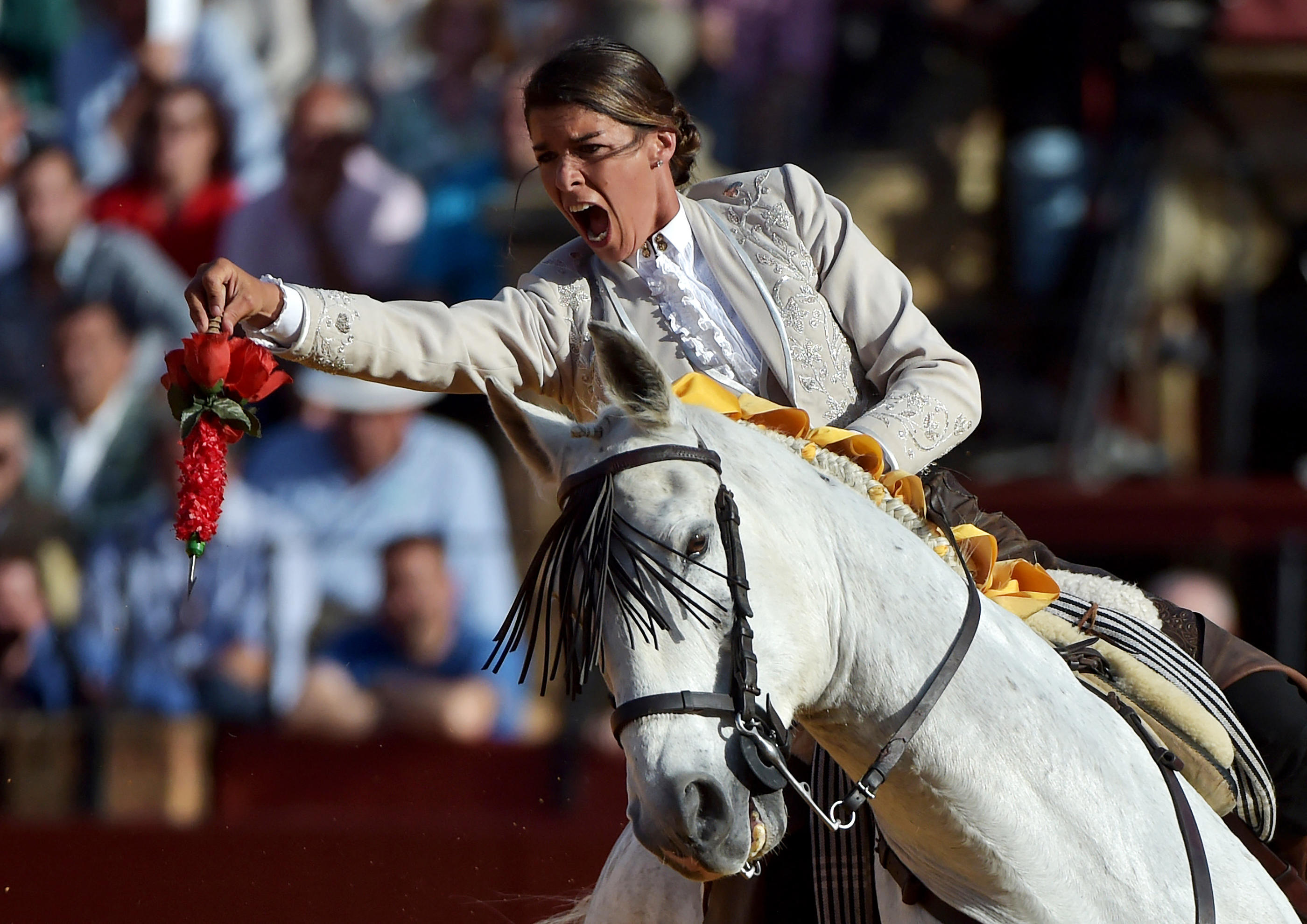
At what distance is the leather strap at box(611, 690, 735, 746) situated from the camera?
1.64 m

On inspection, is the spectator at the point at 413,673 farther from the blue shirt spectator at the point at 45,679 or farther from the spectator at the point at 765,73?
the spectator at the point at 765,73

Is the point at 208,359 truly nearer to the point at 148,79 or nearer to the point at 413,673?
the point at 413,673

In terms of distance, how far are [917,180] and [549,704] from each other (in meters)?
2.83

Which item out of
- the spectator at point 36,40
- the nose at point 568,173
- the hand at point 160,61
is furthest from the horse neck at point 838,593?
the spectator at point 36,40

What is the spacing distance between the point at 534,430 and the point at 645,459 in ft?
0.57

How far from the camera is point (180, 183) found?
6.80 m

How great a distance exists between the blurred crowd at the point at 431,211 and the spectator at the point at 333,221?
0.5 inches

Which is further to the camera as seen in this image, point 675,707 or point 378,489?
point 378,489

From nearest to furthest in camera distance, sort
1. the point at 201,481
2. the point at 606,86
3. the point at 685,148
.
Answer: the point at 201,481 < the point at 606,86 < the point at 685,148

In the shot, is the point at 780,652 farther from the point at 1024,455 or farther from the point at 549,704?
the point at 1024,455

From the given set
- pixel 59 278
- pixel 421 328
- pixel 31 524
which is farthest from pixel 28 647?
pixel 421 328

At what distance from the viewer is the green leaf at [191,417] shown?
77.6 inches

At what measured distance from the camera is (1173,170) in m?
6.68

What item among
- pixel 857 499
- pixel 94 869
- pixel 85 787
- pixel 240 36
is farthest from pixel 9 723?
pixel 857 499
